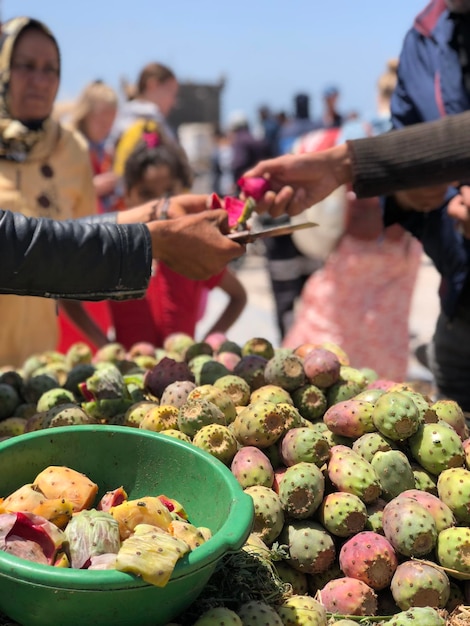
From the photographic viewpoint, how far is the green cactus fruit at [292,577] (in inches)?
54.2

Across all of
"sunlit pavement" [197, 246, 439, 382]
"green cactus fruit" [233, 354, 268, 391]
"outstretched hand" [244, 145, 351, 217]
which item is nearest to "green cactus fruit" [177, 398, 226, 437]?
"green cactus fruit" [233, 354, 268, 391]

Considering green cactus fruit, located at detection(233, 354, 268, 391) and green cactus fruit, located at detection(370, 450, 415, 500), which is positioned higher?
green cactus fruit, located at detection(233, 354, 268, 391)

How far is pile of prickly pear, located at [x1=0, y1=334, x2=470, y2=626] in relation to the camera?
4.31 feet

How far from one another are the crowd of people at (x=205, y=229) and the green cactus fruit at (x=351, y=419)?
1.82 feet

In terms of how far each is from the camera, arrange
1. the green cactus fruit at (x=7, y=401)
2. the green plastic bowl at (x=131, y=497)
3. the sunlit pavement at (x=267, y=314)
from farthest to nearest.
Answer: the sunlit pavement at (x=267, y=314), the green cactus fruit at (x=7, y=401), the green plastic bowl at (x=131, y=497)

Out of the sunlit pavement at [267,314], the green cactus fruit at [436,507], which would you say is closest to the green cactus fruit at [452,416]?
the green cactus fruit at [436,507]

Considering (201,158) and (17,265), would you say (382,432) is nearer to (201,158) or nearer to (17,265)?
(17,265)

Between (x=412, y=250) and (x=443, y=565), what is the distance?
9.07 feet

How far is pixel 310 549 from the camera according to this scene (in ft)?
4.50

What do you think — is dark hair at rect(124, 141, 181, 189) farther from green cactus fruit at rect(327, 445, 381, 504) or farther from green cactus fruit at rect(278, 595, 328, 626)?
green cactus fruit at rect(278, 595, 328, 626)

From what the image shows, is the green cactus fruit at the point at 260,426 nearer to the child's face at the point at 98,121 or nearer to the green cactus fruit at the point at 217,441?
the green cactus fruit at the point at 217,441

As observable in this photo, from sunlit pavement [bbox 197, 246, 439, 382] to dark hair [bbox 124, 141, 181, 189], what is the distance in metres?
2.29

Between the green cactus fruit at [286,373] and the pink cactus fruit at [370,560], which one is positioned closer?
the pink cactus fruit at [370,560]

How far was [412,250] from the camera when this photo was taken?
3.92m
